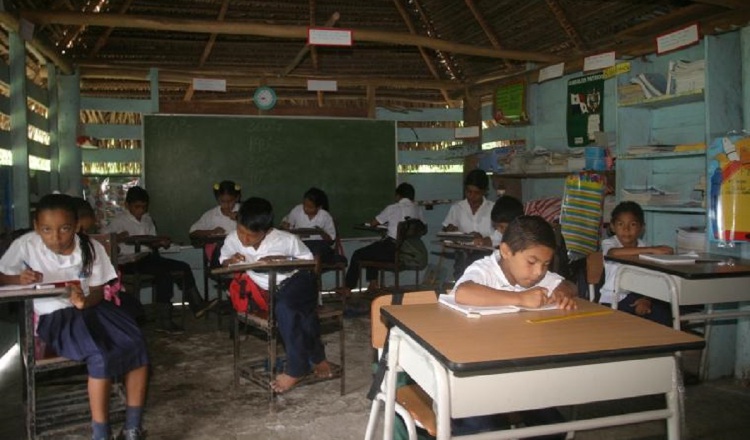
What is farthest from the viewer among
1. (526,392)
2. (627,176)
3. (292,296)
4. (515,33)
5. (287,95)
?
(287,95)

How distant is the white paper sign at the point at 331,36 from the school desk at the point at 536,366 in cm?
335

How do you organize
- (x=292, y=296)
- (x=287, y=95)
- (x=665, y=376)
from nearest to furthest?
(x=665, y=376) → (x=292, y=296) → (x=287, y=95)

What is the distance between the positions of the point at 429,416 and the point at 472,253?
3.02 m

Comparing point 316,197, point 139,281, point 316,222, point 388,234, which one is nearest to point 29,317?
point 139,281

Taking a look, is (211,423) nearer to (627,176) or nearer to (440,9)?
(627,176)

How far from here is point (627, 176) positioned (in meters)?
4.59

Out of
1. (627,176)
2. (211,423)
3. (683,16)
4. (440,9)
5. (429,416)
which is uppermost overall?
(440,9)

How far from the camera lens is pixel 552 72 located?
5578 millimetres

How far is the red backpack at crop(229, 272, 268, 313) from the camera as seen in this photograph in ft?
Answer: 11.3

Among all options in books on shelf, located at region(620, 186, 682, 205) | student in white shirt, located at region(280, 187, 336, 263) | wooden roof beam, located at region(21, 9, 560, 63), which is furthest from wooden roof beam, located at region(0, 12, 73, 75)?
books on shelf, located at region(620, 186, 682, 205)

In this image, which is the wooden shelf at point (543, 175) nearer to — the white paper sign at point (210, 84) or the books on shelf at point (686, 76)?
the books on shelf at point (686, 76)

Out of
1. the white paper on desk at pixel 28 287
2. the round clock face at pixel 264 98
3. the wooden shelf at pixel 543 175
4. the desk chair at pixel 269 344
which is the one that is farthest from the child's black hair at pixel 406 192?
the white paper on desk at pixel 28 287

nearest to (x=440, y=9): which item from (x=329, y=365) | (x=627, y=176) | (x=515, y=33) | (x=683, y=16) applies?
(x=515, y=33)

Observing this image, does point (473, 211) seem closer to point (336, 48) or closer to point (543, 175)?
point (543, 175)
